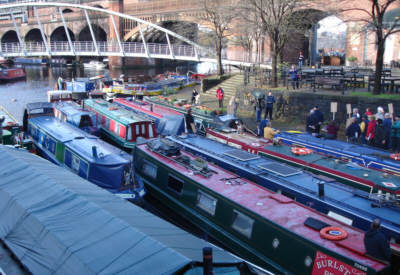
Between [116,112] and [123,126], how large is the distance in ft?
7.76

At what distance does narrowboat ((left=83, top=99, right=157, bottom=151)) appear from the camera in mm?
17609

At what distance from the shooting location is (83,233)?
686cm

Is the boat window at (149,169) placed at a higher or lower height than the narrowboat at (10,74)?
lower

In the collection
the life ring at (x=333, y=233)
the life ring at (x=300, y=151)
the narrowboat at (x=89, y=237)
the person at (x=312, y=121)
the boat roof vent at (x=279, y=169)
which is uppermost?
the person at (x=312, y=121)

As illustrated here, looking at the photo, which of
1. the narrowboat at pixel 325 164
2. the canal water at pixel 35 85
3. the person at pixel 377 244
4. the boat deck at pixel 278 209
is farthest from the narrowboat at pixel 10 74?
the person at pixel 377 244

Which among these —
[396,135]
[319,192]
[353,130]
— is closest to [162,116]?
[353,130]

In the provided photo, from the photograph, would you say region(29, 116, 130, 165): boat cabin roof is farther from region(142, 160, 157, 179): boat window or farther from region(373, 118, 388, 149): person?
region(373, 118, 388, 149): person

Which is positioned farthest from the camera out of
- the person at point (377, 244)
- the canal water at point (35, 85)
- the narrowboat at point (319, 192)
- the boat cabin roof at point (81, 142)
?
the canal water at point (35, 85)

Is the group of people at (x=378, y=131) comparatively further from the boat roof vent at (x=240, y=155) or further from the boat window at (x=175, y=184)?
the boat window at (x=175, y=184)

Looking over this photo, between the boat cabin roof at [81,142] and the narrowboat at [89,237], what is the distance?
3.09 m

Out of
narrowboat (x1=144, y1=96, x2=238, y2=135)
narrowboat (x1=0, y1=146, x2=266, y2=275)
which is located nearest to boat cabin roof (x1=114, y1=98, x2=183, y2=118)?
narrowboat (x1=144, y1=96, x2=238, y2=135)

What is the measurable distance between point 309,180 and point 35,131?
13.1 meters

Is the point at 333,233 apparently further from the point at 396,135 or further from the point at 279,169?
the point at 396,135

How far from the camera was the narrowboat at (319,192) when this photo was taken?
8.18 meters
